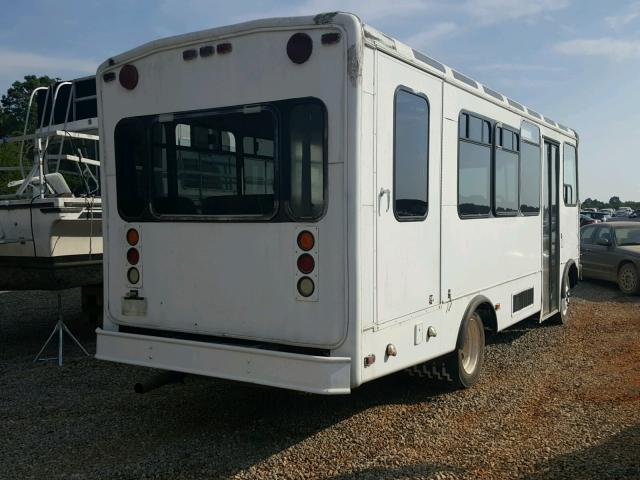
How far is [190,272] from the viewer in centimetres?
461

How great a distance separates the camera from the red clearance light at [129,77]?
15.9 feet

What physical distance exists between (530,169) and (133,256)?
462cm

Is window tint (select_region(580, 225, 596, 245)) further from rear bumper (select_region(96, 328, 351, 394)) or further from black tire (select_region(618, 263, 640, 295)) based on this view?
rear bumper (select_region(96, 328, 351, 394))

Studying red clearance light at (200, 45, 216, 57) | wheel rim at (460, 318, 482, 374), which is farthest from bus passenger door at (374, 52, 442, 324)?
red clearance light at (200, 45, 216, 57)

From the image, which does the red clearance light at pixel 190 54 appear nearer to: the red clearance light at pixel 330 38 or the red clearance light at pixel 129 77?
the red clearance light at pixel 129 77

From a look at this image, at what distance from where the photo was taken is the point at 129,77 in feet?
16.0

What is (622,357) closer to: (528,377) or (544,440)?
(528,377)

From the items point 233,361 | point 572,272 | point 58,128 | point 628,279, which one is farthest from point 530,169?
point 628,279

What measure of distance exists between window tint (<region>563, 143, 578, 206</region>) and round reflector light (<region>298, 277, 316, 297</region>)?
5794 millimetres

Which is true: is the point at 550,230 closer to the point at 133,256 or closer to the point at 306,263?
the point at 306,263

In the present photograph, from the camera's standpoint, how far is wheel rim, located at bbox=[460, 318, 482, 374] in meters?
5.70

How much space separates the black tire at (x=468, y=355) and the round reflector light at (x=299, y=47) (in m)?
2.66

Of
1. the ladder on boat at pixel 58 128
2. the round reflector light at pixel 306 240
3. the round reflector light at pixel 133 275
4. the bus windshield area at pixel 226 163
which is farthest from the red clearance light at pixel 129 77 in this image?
the ladder on boat at pixel 58 128

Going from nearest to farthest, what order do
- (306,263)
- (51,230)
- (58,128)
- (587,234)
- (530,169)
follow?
(306,263) → (51,230) → (530,169) → (58,128) → (587,234)
